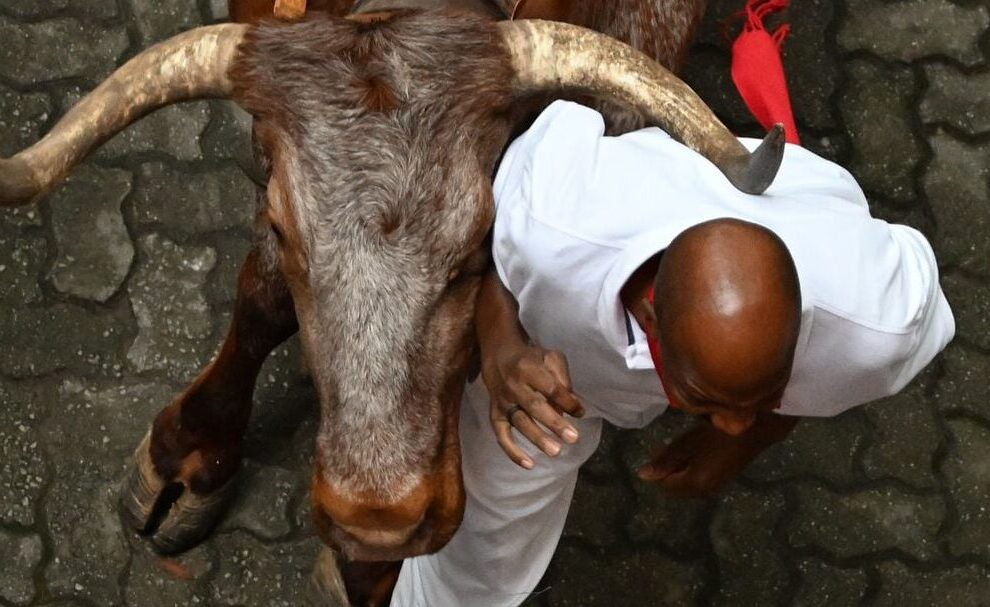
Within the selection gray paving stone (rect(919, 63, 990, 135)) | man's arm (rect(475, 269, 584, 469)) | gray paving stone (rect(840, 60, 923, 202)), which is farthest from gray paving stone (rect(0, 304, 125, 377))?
gray paving stone (rect(919, 63, 990, 135))

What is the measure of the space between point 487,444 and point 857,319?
3.18ft

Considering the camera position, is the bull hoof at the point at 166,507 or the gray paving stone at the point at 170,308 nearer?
the bull hoof at the point at 166,507

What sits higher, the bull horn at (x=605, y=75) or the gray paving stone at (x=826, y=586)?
the bull horn at (x=605, y=75)

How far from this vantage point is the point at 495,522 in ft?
9.25

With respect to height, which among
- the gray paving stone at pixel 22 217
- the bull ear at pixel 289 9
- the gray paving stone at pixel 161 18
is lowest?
the gray paving stone at pixel 22 217

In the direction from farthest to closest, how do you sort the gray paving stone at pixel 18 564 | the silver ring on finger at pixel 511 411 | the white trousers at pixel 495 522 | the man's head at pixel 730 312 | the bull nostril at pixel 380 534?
the gray paving stone at pixel 18 564 → the white trousers at pixel 495 522 → the bull nostril at pixel 380 534 → the silver ring on finger at pixel 511 411 → the man's head at pixel 730 312

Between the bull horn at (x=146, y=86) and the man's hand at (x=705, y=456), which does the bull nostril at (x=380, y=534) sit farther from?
the bull horn at (x=146, y=86)

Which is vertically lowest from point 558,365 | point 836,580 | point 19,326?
point 836,580

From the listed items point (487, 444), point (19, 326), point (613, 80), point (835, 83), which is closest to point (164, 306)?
point (19, 326)

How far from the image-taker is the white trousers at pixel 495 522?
107 inches

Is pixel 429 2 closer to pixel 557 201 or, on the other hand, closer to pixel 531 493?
pixel 557 201

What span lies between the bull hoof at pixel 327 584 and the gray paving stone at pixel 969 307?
199 centimetres

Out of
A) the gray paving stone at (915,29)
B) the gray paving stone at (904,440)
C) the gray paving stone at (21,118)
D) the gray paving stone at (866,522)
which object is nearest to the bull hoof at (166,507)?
the gray paving stone at (21,118)

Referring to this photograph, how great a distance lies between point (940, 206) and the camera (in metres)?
4.00
